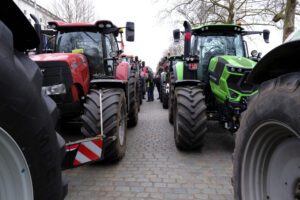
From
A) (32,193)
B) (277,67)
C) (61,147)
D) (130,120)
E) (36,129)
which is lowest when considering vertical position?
(130,120)

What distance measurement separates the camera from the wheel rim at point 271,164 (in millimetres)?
1946

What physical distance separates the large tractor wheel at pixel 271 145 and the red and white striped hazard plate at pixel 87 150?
1.49m

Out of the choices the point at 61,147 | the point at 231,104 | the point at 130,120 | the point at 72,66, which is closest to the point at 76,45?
the point at 72,66

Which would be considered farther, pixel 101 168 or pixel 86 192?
pixel 101 168

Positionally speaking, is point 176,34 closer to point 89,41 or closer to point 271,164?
point 89,41

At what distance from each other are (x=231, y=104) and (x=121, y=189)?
236 centimetres

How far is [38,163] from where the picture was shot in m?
1.75

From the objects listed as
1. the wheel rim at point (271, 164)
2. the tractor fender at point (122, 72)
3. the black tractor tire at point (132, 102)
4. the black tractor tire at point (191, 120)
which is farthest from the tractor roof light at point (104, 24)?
the wheel rim at point (271, 164)

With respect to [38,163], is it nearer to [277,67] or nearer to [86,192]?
[277,67]

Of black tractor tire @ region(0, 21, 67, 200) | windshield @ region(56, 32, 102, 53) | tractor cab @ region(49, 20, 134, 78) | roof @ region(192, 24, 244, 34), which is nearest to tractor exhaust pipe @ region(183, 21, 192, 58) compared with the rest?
roof @ region(192, 24, 244, 34)

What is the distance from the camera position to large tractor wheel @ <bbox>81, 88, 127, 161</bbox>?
15.6ft

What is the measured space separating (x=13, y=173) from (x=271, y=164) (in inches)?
Result: 61.3

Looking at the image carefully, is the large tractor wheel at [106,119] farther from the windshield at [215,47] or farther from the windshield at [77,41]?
the windshield at [215,47]

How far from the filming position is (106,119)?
4.85 metres
